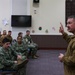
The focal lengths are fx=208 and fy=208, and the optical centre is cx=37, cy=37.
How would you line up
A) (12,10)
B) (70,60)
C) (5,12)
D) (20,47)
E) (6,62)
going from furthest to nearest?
(5,12) → (12,10) → (20,47) → (6,62) → (70,60)

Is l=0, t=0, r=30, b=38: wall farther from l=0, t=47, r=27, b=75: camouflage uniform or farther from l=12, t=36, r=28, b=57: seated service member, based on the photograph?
l=0, t=47, r=27, b=75: camouflage uniform

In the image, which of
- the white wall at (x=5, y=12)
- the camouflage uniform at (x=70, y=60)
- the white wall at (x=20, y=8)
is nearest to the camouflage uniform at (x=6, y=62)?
the camouflage uniform at (x=70, y=60)

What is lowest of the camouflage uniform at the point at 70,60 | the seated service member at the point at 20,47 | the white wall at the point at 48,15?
the seated service member at the point at 20,47

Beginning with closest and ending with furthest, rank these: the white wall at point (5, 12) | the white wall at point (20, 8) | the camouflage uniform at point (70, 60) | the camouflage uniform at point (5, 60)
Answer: the camouflage uniform at point (70, 60) → the camouflage uniform at point (5, 60) → the white wall at point (20, 8) → the white wall at point (5, 12)

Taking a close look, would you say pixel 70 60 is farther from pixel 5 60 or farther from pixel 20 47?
pixel 20 47

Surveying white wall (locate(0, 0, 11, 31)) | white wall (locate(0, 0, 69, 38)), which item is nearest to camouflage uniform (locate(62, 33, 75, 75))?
white wall (locate(0, 0, 69, 38))

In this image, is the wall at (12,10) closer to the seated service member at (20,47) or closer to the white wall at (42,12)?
the white wall at (42,12)

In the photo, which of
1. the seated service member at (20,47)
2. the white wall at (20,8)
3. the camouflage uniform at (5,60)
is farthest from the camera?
the white wall at (20,8)

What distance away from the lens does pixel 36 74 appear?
5676 mm

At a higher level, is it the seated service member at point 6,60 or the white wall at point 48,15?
the white wall at point 48,15

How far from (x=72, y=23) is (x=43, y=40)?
9.21 meters

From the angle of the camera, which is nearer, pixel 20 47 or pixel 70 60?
pixel 70 60

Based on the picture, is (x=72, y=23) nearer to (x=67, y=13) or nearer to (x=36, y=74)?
(x=36, y=74)

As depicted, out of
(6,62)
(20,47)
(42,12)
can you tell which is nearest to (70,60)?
(6,62)
